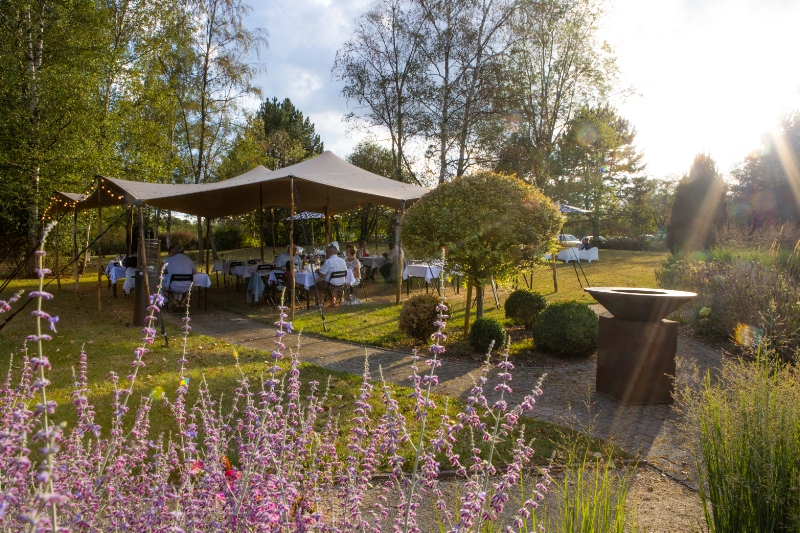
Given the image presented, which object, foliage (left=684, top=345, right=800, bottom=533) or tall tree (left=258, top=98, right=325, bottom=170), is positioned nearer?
foliage (left=684, top=345, right=800, bottom=533)

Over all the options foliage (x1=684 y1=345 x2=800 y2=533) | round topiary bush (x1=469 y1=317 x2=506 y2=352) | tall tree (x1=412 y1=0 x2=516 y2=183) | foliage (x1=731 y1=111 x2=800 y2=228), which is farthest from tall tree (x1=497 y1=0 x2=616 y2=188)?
foliage (x1=684 y1=345 x2=800 y2=533)

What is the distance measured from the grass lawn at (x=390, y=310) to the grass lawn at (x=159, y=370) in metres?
1.33

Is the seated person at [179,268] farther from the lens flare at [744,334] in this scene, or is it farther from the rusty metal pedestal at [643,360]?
the lens flare at [744,334]

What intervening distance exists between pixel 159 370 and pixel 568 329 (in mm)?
5160

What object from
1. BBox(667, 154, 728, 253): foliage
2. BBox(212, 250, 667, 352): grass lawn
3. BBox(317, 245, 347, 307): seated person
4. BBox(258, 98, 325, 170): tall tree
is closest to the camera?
BBox(212, 250, 667, 352): grass lawn

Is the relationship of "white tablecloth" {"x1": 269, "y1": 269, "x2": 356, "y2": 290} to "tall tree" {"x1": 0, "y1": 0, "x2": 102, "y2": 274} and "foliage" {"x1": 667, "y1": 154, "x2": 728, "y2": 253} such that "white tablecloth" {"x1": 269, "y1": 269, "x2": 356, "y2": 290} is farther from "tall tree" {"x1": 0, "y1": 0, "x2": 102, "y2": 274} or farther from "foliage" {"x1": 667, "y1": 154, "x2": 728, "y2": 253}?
"foliage" {"x1": 667, "y1": 154, "x2": 728, "y2": 253}

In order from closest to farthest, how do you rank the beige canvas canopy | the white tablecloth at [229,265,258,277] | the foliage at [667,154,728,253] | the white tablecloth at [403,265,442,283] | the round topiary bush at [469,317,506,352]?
1. the round topiary bush at [469,317,506,352]
2. the beige canvas canopy
3. the white tablecloth at [403,265,442,283]
4. the white tablecloth at [229,265,258,277]
5. the foliage at [667,154,728,253]

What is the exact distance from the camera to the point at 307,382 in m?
5.76

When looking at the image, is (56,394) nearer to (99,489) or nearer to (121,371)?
(121,371)

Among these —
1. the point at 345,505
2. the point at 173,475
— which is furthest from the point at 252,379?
the point at 345,505

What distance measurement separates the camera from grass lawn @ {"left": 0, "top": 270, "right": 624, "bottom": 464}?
459 centimetres

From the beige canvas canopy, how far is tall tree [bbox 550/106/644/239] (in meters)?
14.2

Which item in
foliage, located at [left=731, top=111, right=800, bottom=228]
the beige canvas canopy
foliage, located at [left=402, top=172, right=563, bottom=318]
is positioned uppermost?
foliage, located at [left=731, top=111, right=800, bottom=228]

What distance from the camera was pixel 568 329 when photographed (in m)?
7.12
